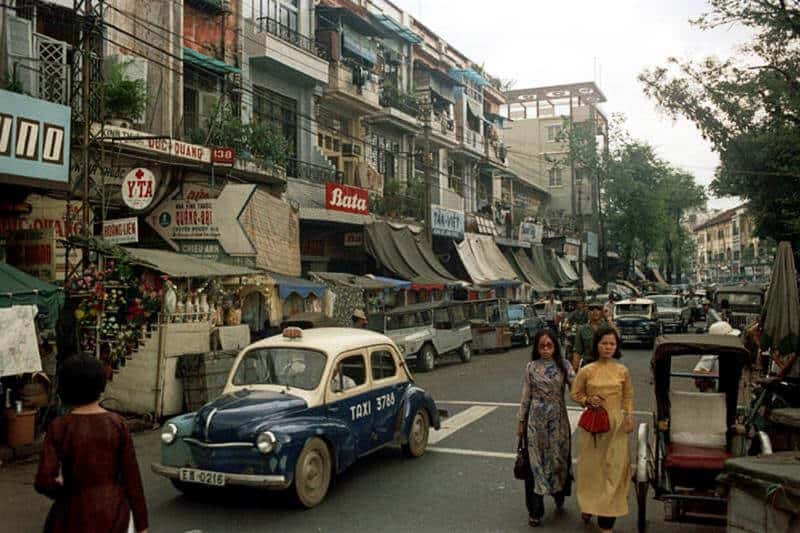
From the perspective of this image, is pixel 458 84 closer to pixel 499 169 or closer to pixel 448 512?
pixel 499 169

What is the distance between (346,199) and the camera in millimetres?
23312

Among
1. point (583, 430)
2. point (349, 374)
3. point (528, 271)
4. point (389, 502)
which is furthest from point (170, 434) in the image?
point (528, 271)

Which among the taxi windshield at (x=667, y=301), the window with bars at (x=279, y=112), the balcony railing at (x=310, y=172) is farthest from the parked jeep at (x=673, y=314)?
the window with bars at (x=279, y=112)

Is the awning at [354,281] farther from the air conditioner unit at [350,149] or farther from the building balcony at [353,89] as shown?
the building balcony at [353,89]

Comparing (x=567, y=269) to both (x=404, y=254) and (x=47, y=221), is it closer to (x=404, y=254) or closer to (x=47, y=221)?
(x=404, y=254)

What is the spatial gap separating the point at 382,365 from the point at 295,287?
402 inches

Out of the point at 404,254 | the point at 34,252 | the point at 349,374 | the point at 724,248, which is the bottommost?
the point at 349,374

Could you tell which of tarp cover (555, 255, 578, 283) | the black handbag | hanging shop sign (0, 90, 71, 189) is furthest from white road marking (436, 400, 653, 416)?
tarp cover (555, 255, 578, 283)

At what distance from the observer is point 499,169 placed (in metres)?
44.7

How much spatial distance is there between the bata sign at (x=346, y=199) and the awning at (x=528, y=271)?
19.5 m

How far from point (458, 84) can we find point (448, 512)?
3394cm

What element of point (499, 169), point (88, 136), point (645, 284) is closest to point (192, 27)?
point (88, 136)

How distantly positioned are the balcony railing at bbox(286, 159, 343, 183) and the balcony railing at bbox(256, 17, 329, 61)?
3.77 m

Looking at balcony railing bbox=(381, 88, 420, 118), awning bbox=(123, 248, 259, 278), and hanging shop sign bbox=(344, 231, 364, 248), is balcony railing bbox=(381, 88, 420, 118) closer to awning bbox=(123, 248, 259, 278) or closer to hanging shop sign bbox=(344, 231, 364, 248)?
hanging shop sign bbox=(344, 231, 364, 248)
